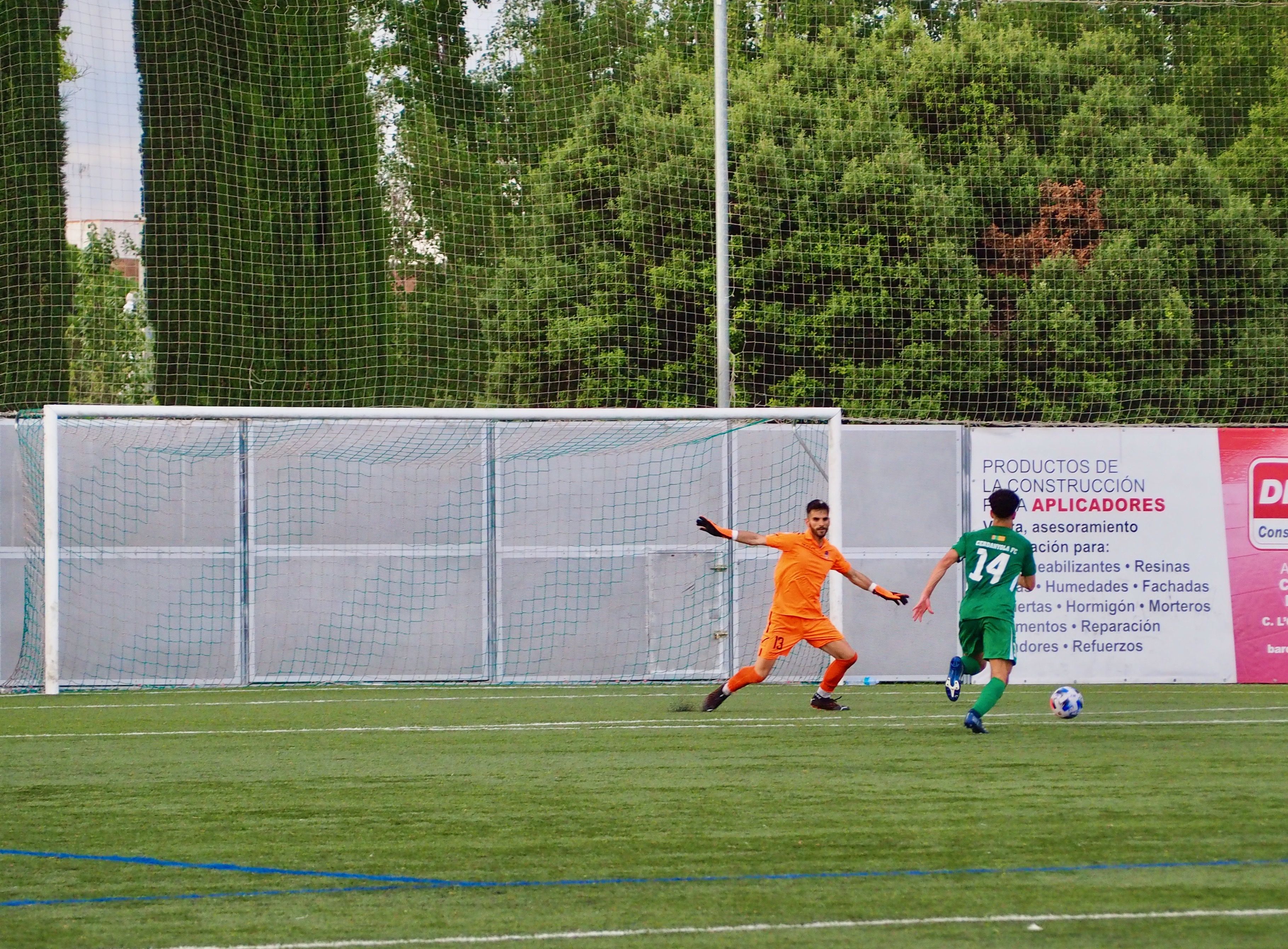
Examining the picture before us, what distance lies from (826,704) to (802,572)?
3.36 ft

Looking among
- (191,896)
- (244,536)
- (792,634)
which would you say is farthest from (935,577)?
(244,536)

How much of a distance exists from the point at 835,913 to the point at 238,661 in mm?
10628

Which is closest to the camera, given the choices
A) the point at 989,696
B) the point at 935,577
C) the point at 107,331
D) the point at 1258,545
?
the point at 989,696

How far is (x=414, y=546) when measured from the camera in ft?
47.8

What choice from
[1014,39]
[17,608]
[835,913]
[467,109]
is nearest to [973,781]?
[835,913]

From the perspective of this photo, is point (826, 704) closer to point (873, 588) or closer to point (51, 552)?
point (873, 588)

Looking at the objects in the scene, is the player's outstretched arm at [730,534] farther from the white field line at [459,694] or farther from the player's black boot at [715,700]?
the white field line at [459,694]

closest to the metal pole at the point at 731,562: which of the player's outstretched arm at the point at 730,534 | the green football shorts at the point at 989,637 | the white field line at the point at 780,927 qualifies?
the player's outstretched arm at the point at 730,534

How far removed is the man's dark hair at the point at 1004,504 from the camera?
30.5 feet

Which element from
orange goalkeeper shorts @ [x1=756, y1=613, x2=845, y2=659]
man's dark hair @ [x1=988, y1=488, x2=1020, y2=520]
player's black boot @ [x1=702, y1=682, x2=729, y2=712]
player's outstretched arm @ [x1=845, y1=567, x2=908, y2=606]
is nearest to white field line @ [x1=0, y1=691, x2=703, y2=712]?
player's black boot @ [x1=702, y1=682, x2=729, y2=712]

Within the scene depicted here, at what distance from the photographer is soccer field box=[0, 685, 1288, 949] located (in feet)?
15.0

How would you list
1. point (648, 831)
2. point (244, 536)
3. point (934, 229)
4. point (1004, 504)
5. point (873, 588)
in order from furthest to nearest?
point (934, 229) → point (244, 536) → point (873, 588) → point (1004, 504) → point (648, 831)

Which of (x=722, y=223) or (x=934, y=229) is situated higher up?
(x=934, y=229)

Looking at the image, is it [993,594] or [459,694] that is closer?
[993,594]
